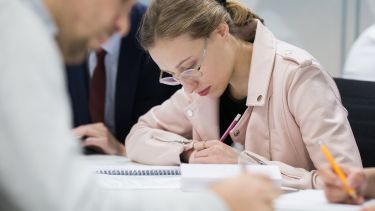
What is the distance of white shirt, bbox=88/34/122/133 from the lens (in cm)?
368

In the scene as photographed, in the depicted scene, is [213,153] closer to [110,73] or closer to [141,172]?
[141,172]

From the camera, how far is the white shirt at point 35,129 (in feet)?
3.61

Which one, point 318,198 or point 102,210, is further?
point 318,198

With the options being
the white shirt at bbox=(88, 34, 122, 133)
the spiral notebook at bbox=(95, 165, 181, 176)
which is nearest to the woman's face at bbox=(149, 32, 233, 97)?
the spiral notebook at bbox=(95, 165, 181, 176)

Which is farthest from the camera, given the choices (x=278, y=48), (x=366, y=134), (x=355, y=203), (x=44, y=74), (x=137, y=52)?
(x=137, y=52)

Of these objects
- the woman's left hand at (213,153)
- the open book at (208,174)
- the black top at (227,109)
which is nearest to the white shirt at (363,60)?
the black top at (227,109)

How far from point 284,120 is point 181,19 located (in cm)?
51

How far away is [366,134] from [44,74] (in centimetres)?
197

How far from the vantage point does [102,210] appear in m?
1.18

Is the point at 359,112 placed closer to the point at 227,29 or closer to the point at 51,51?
the point at 227,29

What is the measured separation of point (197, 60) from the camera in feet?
8.66

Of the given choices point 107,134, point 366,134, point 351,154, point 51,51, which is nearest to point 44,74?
point 51,51

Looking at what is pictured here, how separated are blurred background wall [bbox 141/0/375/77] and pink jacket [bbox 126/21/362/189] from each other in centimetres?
244

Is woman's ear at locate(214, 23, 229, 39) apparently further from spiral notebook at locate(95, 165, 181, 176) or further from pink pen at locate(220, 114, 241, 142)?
spiral notebook at locate(95, 165, 181, 176)
